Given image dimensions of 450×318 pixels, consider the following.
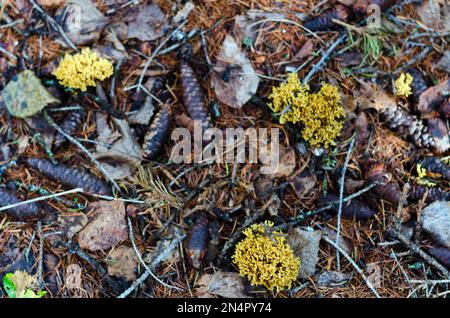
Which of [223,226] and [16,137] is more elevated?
[16,137]

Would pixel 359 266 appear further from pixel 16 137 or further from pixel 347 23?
pixel 16 137

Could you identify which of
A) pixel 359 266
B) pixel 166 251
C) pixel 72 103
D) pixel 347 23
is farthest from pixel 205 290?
pixel 347 23

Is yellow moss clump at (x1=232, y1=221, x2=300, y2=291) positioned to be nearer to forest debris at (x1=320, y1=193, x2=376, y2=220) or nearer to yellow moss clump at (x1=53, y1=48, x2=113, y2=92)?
forest debris at (x1=320, y1=193, x2=376, y2=220)

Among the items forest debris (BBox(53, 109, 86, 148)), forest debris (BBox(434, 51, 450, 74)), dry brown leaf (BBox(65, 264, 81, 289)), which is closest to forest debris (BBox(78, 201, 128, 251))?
dry brown leaf (BBox(65, 264, 81, 289))

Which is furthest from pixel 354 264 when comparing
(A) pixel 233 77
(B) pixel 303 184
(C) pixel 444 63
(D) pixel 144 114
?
(D) pixel 144 114

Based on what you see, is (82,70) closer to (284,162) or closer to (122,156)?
(122,156)
